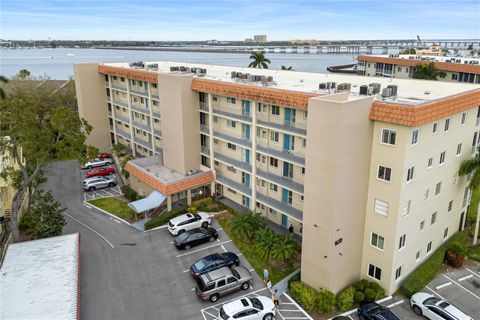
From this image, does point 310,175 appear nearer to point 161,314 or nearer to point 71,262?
point 161,314

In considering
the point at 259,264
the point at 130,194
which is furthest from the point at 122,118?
the point at 259,264

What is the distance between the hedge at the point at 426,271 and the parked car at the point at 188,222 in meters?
19.2

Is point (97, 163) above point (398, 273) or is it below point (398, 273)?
above

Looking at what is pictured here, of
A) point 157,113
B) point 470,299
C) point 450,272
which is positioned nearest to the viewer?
point 470,299

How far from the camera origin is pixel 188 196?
4244 cm

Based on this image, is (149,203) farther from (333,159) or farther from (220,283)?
(333,159)

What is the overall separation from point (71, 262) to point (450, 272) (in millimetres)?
30990

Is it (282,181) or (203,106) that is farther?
(203,106)

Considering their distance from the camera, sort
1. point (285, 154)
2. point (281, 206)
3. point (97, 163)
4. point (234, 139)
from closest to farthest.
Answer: point (285, 154), point (281, 206), point (234, 139), point (97, 163)

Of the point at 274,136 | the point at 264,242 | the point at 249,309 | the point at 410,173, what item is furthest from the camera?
the point at 274,136

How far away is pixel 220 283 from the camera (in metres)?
28.1

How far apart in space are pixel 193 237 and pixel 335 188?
1556 centimetres

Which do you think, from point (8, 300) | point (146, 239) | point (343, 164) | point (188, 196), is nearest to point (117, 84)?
point (188, 196)

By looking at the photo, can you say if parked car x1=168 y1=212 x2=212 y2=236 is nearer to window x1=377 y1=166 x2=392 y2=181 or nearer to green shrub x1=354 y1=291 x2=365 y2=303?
green shrub x1=354 y1=291 x2=365 y2=303
